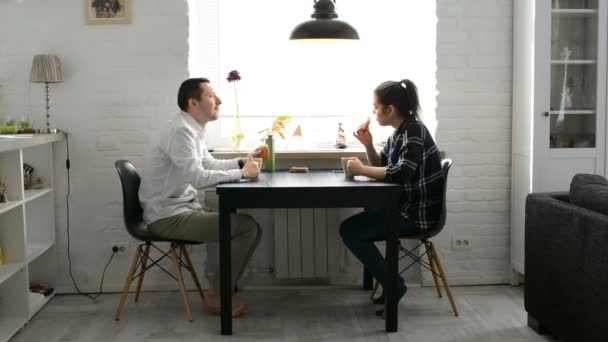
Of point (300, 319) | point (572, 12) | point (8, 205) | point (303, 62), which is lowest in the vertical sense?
point (300, 319)

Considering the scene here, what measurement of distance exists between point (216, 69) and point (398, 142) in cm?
136

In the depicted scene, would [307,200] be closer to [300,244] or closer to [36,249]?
[300,244]

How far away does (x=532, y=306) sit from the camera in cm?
352

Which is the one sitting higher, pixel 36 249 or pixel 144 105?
pixel 144 105

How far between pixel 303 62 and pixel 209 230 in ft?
4.73

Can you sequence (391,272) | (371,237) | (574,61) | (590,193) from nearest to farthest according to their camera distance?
(590,193)
(391,272)
(371,237)
(574,61)

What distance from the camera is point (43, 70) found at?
409 cm

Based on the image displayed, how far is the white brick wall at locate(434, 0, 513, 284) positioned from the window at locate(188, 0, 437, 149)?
0.65 feet

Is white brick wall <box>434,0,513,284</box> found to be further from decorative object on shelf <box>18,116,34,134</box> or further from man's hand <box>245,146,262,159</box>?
decorative object on shelf <box>18,116,34,134</box>

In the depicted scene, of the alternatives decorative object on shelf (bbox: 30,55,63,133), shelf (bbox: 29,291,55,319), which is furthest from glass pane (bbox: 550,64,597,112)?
shelf (bbox: 29,291,55,319)

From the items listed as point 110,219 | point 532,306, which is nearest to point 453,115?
point 532,306

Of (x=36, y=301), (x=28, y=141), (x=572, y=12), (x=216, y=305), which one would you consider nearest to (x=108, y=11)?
(x=28, y=141)

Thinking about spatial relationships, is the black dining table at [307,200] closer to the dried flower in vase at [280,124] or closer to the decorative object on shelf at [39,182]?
the dried flower in vase at [280,124]

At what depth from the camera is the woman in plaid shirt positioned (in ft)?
12.2
